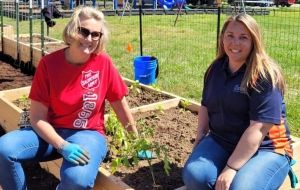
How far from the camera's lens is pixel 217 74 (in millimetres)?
2838

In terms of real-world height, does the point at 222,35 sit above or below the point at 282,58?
above

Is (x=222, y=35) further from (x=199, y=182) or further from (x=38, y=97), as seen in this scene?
(x=38, y=97)

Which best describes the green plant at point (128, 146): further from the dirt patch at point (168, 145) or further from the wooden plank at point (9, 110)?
the wooden plank at point (9, 110)

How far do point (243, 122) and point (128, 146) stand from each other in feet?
2.85

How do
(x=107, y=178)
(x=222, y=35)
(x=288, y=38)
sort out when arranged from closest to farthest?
(x=222, y=35) → (x=107, y=178) → (x=288, y=38)

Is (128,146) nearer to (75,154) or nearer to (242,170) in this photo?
(75,154)

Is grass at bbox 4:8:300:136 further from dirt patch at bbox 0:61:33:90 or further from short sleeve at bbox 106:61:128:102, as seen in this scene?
dirt patch at bbox 0:61:33:90

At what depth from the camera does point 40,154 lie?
3.01 metres

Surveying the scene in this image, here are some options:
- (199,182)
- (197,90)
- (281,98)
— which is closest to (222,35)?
(281,98)

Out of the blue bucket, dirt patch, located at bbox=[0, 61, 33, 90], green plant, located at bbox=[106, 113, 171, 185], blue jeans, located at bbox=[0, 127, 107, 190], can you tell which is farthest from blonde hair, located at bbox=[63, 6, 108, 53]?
dirt patch, located at bbox=[0, 61, 33, 90]

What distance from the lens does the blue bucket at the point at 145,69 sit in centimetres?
585

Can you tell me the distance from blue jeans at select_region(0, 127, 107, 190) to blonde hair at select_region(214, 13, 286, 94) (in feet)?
3.34

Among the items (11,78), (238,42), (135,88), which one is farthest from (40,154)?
(11,78)

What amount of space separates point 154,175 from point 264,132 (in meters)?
0.93
